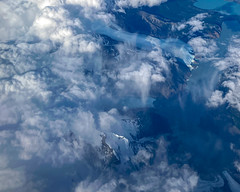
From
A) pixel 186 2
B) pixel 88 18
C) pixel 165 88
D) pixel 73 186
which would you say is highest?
pixel 186 2

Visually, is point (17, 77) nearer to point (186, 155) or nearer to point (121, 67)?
point (121, 67)

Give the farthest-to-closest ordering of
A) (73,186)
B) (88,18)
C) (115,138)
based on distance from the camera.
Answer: (88,18), (115,138), (73,186)

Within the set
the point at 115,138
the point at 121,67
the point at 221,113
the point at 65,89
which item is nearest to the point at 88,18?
the point at 121,67

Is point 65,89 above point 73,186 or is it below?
above

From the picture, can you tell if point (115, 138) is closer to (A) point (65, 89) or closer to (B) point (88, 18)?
(A) point (65, 89)

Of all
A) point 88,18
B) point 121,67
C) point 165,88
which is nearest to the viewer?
point 165,88

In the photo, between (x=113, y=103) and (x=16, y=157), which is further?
(x=113, y=103)
